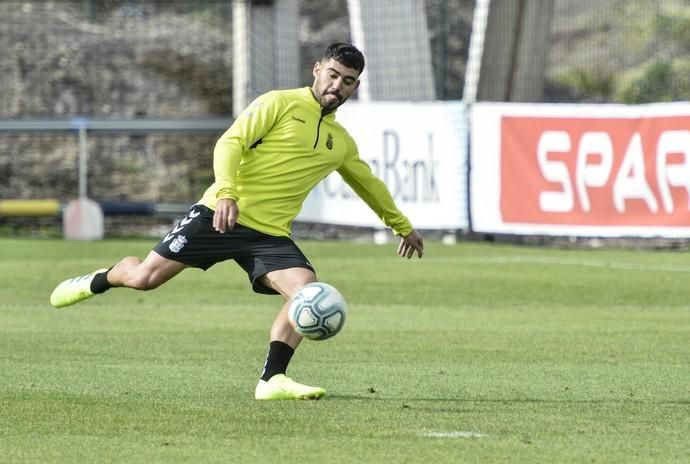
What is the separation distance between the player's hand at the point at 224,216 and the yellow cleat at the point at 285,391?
0.98m

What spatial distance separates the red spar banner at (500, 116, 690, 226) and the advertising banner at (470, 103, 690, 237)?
12 mm

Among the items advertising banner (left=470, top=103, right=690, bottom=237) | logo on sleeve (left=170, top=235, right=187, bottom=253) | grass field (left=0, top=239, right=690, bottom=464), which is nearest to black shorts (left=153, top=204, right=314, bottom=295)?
logo on sleeve (left=170, top=235, right=187, bottom=253)

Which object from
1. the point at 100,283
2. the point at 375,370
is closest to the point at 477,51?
the point at 375,370

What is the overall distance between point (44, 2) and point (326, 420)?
24.5 meters

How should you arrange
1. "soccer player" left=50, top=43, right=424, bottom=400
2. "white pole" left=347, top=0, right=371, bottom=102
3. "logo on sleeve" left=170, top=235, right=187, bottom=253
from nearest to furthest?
"soccer player" left=50, top=43, right=424, bottom=400
"logo on sleeve" left=170, top=235, right=187, bottom=253
"white pole" left=347, top=0, right=371, bottom=102

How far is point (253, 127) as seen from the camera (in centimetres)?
888

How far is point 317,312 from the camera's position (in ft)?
27.7

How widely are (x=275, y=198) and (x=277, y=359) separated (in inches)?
35.4

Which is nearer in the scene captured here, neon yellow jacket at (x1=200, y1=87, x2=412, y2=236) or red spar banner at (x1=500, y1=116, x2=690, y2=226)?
neon yellow jacket at (x1=200, y1=87, x2=412, y2=236)

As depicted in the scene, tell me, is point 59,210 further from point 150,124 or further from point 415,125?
point 415,125

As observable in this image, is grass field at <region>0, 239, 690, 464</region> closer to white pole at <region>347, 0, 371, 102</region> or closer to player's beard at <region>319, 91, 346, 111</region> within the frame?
player's beard at <region>319, 91, 346, 111</region>

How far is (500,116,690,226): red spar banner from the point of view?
1986 centimetres

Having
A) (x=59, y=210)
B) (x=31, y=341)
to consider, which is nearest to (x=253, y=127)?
(x=31, y=341)

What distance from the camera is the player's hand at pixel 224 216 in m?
8.33
